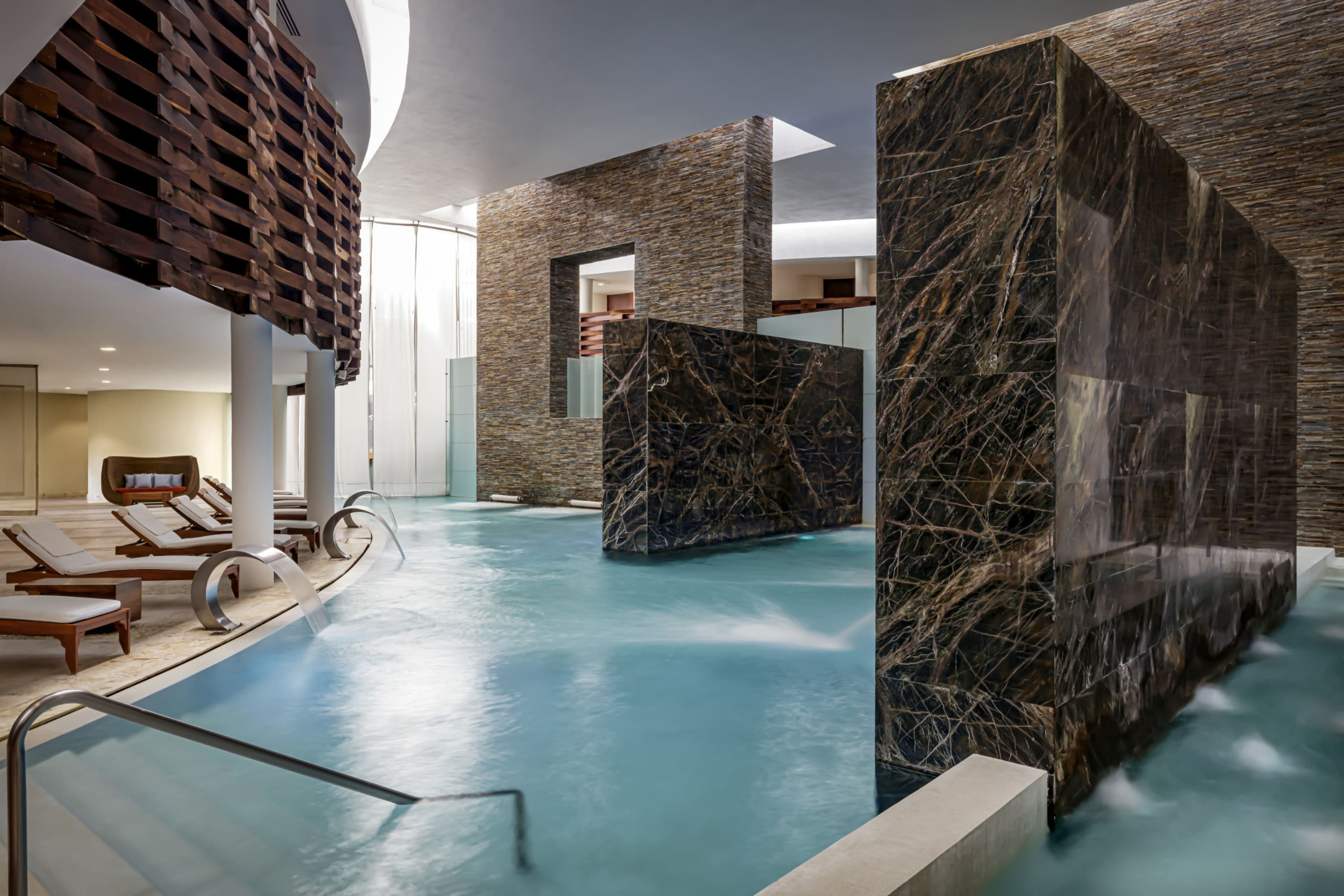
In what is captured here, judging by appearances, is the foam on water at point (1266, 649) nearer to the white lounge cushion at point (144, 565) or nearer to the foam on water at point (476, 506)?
the white lounge cushion at point (144, 565)

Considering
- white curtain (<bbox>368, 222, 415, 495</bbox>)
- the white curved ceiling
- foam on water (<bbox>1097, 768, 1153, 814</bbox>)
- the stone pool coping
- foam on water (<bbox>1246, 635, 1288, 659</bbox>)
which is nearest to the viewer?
the stone pool coping

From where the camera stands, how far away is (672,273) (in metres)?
15.8

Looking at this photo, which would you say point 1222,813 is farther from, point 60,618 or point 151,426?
point 151,426

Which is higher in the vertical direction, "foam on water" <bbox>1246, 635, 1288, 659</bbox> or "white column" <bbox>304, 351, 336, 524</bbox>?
"white column" <bbox>304, 351, 336, 524</bbox>

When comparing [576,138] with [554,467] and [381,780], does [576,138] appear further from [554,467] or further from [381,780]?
[381,780]

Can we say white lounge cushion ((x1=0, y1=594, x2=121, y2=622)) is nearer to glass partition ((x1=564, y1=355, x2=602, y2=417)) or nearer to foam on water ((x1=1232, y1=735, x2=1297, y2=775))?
foam on water ((x1=1232, y1=735, x2=1297, y2=775))

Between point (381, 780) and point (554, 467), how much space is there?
14617mm

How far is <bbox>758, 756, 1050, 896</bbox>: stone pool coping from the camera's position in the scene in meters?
2.47

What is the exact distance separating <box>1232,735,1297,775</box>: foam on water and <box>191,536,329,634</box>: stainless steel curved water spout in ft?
19.1

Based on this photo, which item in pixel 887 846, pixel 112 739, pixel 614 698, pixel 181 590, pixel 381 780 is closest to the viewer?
pixel 887 846

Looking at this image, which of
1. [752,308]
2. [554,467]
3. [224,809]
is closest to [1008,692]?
[224,809]

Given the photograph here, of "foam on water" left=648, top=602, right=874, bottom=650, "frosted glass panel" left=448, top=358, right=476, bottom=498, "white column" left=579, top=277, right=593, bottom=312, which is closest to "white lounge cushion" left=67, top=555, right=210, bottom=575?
"foam on water" left=648, top=602, right=874, bottom=650

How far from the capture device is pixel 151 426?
2078 cm

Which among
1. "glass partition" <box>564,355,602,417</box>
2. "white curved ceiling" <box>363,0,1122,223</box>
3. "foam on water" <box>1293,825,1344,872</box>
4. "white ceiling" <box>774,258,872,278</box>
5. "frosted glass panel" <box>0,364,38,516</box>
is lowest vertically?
"foam on water" <box>1293,825,1344,872</box>
